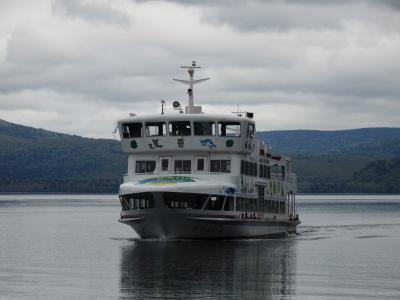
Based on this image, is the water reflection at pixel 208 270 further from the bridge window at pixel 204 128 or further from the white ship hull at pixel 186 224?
the bridge window at pixel 204 128

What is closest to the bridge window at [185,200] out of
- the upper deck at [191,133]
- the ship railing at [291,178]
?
the upper deck at [191,133]

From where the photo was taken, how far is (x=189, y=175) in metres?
70.8

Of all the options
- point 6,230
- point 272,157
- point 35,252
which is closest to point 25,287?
point 35,252

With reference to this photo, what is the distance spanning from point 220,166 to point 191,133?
310cm

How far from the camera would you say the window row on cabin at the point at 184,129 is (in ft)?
235

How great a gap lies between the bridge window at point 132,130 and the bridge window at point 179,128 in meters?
2.42

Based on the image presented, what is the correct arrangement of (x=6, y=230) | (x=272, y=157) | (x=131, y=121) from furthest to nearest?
(x=6, y=230)
(x=272, y=157)
(x=131, y=121)

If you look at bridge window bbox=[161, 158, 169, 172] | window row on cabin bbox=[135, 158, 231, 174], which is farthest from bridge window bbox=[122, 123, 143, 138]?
bridge window bbox=[161, 158, 169, 172]

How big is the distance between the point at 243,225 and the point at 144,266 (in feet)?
58.2

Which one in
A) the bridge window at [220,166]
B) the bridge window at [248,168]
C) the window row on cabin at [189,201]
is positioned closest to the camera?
the window row on cabin at [189,201]

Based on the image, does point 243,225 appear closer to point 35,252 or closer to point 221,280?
point 35,252

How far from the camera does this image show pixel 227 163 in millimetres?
72500

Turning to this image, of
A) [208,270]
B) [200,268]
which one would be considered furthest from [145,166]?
[208,270]

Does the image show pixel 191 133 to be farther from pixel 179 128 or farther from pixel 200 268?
pixel 200 268
